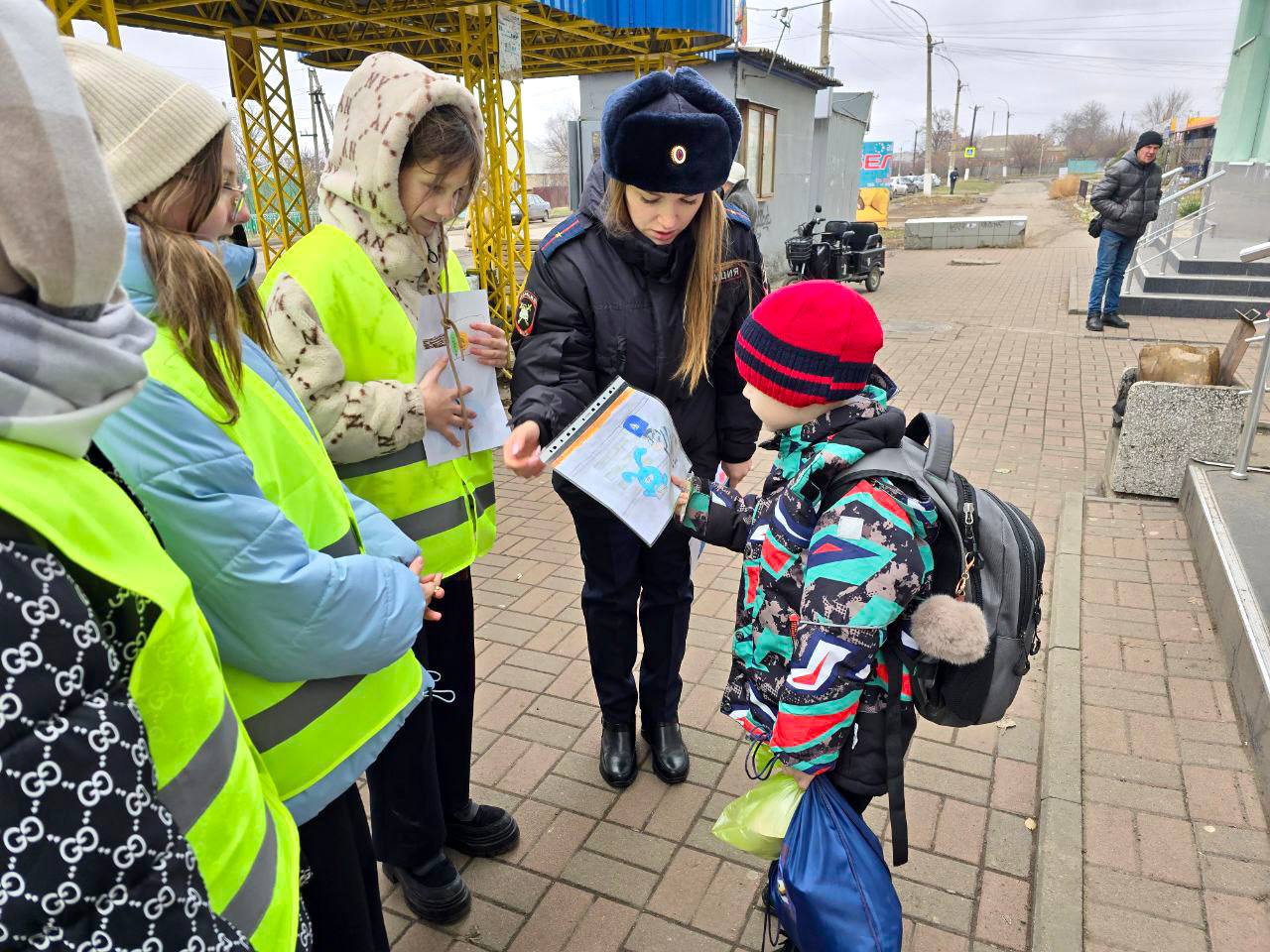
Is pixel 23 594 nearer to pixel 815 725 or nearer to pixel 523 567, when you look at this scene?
pixel 815 725

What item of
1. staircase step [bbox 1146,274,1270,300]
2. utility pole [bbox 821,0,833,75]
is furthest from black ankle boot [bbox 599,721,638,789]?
utility pole [bbox 821,0,833,75]

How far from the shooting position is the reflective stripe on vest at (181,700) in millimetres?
718

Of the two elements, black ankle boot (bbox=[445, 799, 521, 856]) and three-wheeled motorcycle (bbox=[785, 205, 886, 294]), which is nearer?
black ankle boot (bbox=[445, 799, 521, 856])

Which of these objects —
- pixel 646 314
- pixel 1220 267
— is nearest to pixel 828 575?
pixel 646 314

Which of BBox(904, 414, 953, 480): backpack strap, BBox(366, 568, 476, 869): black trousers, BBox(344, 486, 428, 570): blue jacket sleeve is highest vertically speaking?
BBox(904, 414, 953, 480): backpack strap

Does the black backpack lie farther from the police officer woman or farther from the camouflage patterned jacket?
the police officer woman

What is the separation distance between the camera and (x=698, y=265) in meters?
2.25

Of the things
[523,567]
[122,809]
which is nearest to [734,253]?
[122,809]

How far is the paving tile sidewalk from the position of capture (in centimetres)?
218

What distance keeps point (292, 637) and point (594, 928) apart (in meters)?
1.39

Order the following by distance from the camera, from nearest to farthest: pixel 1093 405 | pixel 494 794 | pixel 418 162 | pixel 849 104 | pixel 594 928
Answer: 1. pixel 418 162
2. pixel 594 928
3. pixel 494 794
4. pixel 1093 405
5. pixel 849 104

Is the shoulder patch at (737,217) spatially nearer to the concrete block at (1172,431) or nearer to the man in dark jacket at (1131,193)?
the concrete block at (1172,431)

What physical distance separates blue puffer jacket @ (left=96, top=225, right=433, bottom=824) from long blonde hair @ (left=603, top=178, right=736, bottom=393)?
3.58ft

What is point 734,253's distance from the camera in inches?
92.4
